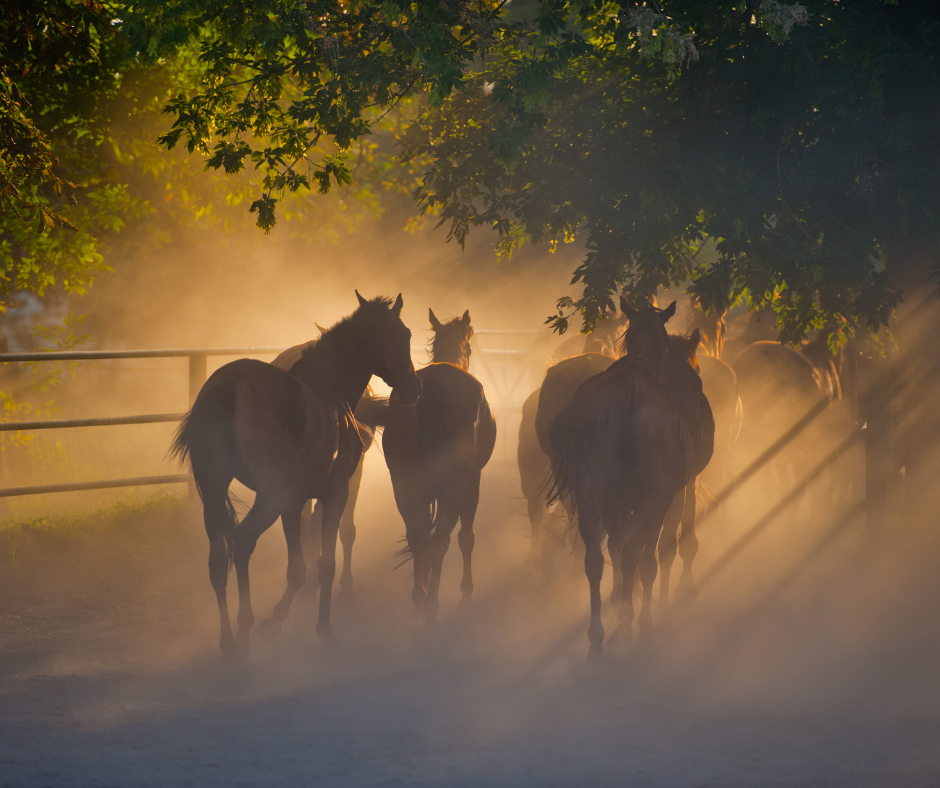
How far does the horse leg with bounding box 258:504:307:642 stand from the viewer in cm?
529

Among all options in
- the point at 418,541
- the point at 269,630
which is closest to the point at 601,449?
the point at 418,541

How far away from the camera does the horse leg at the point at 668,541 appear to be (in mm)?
6457

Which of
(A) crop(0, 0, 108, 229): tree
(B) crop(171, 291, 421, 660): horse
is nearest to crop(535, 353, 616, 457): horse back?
(B) crop(171, 291, 421, 660): horse

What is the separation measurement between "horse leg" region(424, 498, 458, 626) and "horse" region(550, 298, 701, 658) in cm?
95

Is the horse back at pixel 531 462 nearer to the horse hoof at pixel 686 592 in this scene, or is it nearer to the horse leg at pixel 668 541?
the horse leg at pixel 668 541

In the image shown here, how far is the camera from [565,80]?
7820 millimetres

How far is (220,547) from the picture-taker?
514 cm

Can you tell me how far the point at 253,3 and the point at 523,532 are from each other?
577 cm

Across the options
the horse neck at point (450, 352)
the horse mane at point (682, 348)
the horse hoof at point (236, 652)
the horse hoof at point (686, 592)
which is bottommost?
the horse hoof at point (686, 592)

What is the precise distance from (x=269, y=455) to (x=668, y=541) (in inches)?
128

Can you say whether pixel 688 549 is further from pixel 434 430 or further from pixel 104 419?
pixel 104 419

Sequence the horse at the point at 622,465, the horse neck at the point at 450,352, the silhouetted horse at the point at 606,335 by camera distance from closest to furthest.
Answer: the horse at the point at 622,465 < the horse neck at the point at 450,352 < the silhouetted horse at the point at 606,335

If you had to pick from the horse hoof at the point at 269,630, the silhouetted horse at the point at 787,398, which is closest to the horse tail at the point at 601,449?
the horse hoof at the point at 269,630

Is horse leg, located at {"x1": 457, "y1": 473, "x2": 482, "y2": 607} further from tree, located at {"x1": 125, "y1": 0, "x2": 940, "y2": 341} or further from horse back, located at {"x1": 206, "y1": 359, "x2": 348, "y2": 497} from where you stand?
tree, located at {"x1": 125, "y1": 0, "x2": 940, "y2": 341}
